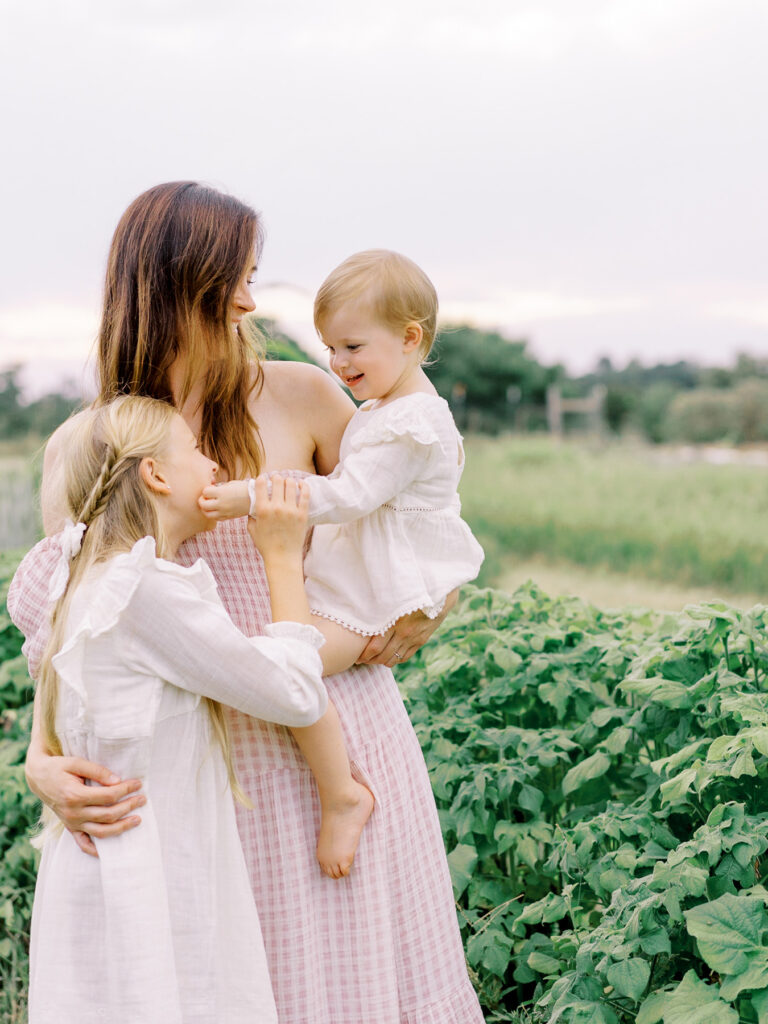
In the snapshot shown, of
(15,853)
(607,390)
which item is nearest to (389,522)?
(15,853)

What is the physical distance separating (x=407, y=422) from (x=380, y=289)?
246mm

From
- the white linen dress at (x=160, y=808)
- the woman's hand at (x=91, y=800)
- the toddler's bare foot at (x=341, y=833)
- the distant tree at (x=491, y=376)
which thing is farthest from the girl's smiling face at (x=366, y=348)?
the distant tree at (x=491, y=376)

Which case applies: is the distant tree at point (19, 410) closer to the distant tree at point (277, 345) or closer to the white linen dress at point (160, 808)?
the distant tree at point (277, 345)

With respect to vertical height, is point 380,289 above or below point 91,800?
above

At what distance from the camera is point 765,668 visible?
2.06 m

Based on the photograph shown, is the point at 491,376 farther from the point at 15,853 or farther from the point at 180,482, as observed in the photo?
the point at 180,482

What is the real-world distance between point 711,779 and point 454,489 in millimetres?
630

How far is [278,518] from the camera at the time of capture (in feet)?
5.19

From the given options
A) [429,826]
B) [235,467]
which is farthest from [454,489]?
[429,826]

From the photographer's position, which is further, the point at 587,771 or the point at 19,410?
the point at 19,410

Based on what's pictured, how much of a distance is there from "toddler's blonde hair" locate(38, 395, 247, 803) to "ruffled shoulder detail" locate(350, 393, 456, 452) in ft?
1.12

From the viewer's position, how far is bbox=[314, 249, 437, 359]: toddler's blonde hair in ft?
6.08

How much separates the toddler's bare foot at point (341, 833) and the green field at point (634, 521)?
708 cm

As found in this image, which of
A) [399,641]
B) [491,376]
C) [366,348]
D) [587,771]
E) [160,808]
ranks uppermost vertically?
[366,348]
